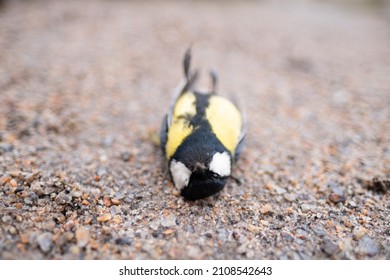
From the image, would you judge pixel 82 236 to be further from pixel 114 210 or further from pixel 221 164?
pixel 221 164

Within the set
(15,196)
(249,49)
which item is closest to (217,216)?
(15,196)

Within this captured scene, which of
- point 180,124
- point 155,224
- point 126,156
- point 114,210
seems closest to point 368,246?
point 155,224

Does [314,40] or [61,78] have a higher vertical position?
[314,40]

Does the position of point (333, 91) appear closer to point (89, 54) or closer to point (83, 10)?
point (89, 54)

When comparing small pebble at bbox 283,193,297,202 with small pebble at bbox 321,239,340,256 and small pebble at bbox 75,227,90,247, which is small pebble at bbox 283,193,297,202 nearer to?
small pebble at bbox 321,239,340,256

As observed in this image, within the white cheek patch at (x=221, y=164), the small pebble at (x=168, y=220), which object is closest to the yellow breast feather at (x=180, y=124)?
the white cheek patch at (x=221, y=164)
